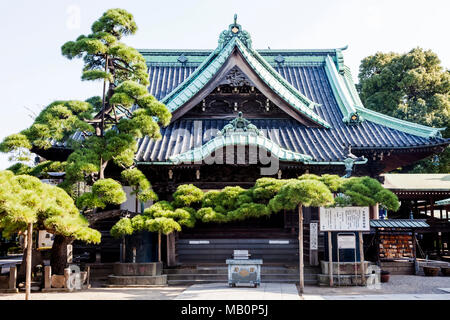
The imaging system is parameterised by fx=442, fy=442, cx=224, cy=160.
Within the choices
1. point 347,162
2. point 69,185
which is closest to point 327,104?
point 347,162

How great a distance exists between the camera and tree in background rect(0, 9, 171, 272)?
45.5 ft

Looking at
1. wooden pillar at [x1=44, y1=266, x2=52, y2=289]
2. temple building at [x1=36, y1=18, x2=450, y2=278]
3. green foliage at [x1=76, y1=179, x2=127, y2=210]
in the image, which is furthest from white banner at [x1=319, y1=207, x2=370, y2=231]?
wooden pillar at [x1=44, y1=266, x2=52, y2=289]

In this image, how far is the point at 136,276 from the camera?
51.3ft

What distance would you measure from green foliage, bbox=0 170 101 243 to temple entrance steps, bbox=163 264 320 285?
4.23 m

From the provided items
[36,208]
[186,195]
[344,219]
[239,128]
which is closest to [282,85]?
[239,128]

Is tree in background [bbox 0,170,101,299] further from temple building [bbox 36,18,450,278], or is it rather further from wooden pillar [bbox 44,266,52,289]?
temple building [bbox 36,18,450,278]

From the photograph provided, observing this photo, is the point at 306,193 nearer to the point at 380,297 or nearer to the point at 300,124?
the point at 380,297

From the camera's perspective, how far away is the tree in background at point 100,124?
1388 cm

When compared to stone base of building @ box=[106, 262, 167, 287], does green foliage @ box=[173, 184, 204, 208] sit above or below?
above

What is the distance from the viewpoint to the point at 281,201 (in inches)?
532

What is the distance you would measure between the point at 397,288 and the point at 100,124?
11.8 m

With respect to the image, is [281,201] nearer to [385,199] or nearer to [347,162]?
[385,199]

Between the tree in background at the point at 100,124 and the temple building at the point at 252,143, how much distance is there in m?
1.98
